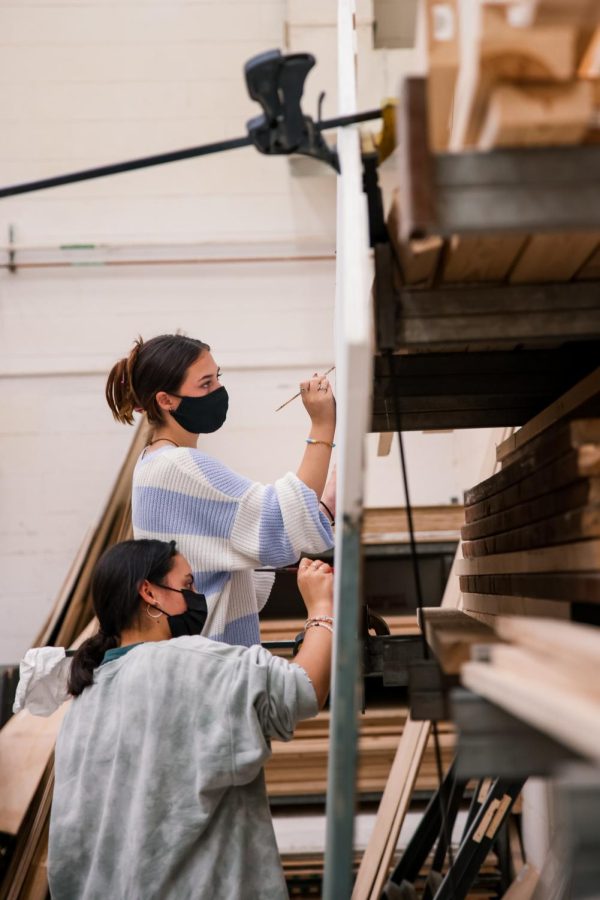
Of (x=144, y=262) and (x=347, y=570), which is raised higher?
(x=144, y=262)

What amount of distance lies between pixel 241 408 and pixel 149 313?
933mm

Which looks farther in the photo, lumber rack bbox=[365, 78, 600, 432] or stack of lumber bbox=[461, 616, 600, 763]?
lumber rack bbox=[365, 78, 600, 432]

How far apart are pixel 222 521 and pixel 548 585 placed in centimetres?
95

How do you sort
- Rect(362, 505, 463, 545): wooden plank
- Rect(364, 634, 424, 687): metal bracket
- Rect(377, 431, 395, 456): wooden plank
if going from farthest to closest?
Rect(362, 505, 463, 545): wooden plank < Rect(377, 431, 395, 456): wooden plank < Rect(364, 634, 424, 687): metal bracket

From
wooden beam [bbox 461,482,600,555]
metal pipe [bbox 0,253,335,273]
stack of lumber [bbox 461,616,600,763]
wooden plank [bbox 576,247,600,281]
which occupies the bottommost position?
stack of lumber [bbox 461,616,600,763]

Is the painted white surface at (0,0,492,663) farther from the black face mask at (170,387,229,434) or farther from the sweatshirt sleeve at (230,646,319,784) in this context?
the sweatshirt sleeve at (230,646,319,784)

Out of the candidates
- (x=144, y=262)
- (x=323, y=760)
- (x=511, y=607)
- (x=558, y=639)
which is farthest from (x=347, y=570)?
(x=144, y=262)

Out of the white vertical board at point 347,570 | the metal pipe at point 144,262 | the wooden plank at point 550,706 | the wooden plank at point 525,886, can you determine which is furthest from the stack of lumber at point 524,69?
the metal pipe at point 144,262

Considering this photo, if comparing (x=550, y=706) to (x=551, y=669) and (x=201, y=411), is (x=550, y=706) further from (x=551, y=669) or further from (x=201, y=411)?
(x=201, y=411)

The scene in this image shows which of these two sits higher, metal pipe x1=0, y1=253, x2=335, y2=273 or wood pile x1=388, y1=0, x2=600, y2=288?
metal pipe x1=0, y1=253, x2=335, y2=273

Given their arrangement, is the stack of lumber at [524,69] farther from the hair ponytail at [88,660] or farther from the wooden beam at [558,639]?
the hair ponytail at [88,660]

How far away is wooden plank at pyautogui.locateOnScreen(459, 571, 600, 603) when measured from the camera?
1569 millimetres

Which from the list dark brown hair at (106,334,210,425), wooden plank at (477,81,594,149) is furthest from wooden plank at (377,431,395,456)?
wooden plank at (477,81,594,149)

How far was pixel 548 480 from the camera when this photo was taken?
1.83 m
